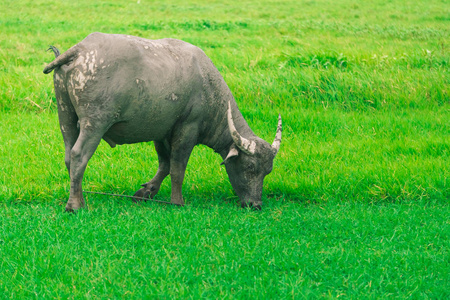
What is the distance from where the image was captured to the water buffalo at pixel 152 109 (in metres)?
5.08

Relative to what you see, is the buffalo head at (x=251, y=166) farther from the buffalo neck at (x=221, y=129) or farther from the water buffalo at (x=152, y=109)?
the buffalo neck at (x=221, y=129)

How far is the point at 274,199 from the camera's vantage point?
639cm

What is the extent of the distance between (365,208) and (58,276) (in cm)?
357

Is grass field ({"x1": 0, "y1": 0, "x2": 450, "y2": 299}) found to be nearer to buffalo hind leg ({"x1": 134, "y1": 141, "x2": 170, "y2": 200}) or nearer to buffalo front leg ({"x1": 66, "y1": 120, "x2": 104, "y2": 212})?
buffalo hind leg ({"x1": 134, "y1": 141, "x2": 170, "y2": 200})

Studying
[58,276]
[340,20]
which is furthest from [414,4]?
[58,276]

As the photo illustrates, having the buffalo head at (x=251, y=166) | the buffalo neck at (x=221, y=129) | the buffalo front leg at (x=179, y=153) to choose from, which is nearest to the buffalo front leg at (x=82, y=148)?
the buffalo front leg at (x=179, y=153)

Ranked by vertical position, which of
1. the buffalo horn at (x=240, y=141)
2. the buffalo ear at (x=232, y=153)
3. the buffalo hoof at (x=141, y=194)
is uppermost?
the buffalo horn at (x=240, y=141)

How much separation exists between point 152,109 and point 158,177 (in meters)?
1.23

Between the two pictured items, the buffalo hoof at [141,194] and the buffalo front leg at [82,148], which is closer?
the buffalo front leg at [82,148]

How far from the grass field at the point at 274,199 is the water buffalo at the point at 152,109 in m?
0.46

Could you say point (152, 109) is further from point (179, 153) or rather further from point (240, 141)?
point (240, 141)

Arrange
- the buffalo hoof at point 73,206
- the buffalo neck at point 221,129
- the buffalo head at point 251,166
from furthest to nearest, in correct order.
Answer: the buffalo neck at point 221,129 → the buffalo head at point 251,166 → the buffalo hoof at point 73,206

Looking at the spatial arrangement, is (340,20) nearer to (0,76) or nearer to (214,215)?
(0,76)

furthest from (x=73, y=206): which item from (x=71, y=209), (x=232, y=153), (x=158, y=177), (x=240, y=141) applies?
(x=240, y=141)
